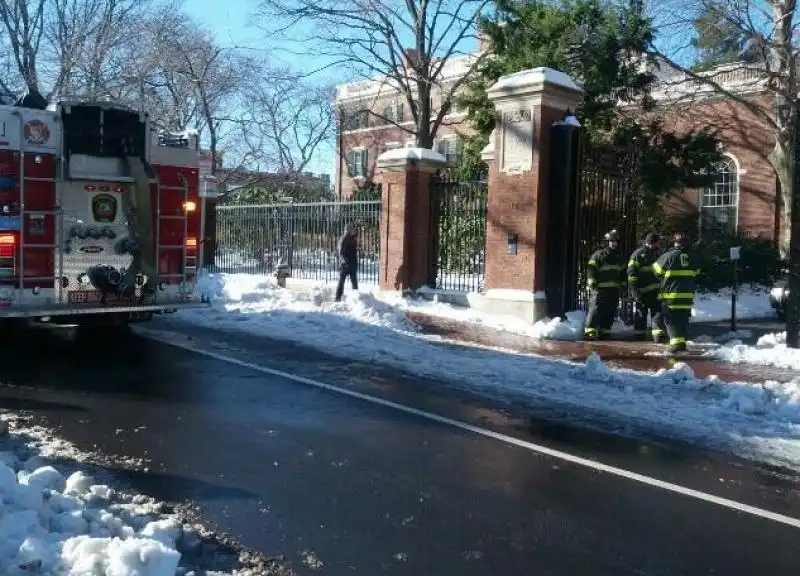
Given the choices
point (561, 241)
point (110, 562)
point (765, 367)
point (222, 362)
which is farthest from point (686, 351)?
point (110, 562)

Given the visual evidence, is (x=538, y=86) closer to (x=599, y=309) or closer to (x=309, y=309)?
(x=599, y=309)

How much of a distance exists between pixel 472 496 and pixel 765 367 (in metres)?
7.50

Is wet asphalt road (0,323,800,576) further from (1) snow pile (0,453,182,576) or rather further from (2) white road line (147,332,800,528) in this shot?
(1) snow pile (0,453,182,576)

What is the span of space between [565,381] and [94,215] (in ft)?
21.0

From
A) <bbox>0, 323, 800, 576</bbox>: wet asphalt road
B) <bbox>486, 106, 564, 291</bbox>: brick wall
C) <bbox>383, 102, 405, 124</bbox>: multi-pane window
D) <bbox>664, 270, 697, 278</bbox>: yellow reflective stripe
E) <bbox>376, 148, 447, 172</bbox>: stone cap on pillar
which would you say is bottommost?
<bbox>0, 323, 800, 576</bbox>: wet asphalt road

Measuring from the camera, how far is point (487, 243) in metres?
16.5

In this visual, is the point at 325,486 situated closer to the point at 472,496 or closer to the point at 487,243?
the point at 472,496

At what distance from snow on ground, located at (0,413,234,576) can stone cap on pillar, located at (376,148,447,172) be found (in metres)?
13.9

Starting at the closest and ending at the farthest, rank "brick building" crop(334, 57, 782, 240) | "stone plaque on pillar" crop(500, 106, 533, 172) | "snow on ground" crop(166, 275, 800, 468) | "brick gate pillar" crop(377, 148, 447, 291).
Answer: "snow on ground" crop(166, 275, 800, 468) → "stone plaque on pillar" crop(500, 106, 533, 172) → "brick gate pillar" crop(377, 148, 447, 291) → "brick building" crop(334, 57, 782, 240)

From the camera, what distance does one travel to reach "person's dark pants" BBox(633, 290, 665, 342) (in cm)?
1381

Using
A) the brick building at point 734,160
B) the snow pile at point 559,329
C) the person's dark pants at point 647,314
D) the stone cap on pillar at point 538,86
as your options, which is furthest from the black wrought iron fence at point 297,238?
the brick building at point 734,160

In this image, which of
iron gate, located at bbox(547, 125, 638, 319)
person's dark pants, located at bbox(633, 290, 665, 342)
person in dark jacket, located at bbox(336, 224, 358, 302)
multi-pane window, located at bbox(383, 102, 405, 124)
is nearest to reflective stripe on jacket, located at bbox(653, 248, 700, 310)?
person's dark pants, located at bbox(633, 290, 665, 342)

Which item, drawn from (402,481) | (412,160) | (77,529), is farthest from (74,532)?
(412,160)

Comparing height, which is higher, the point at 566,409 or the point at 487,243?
the point at 487,243
